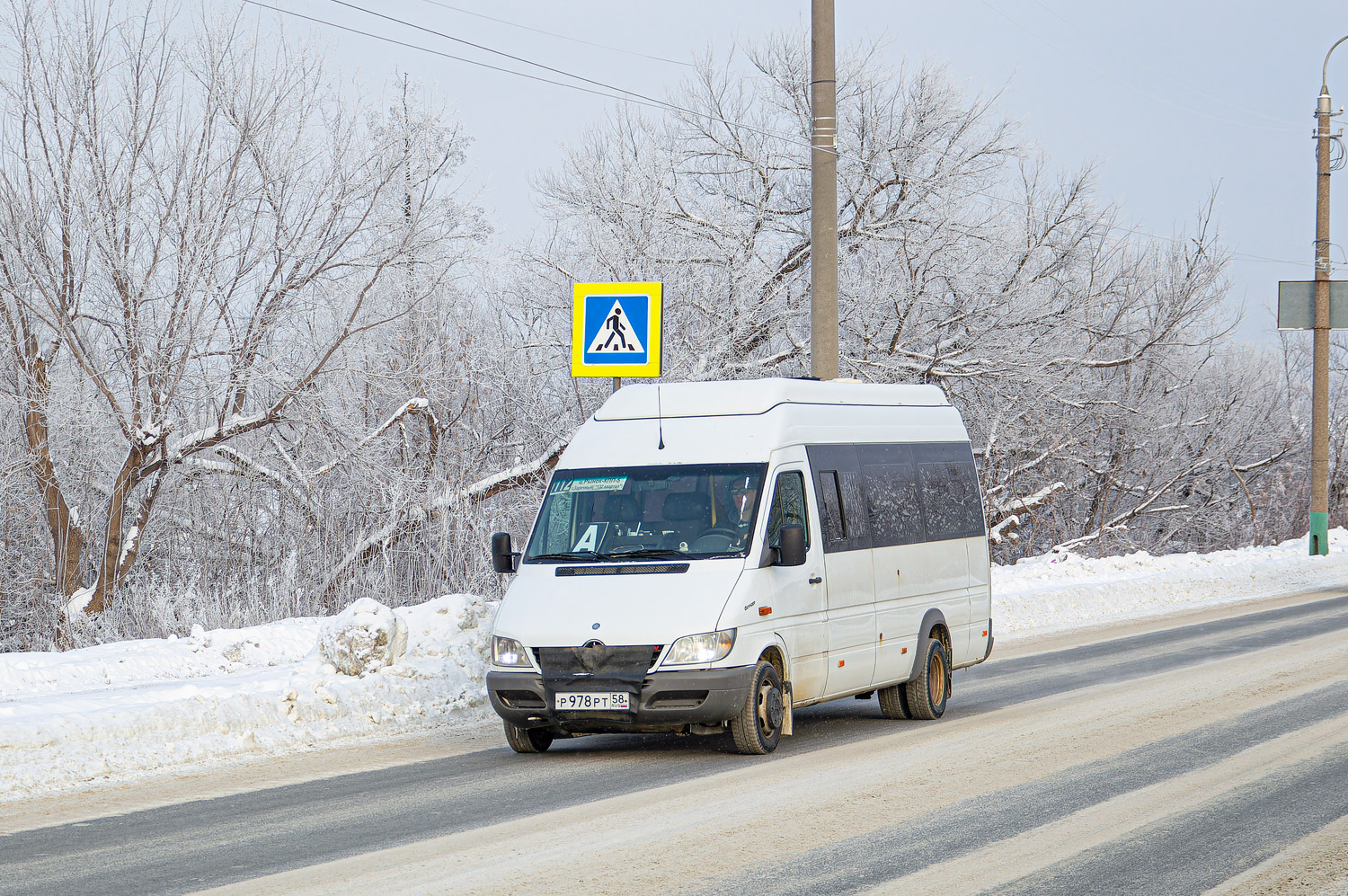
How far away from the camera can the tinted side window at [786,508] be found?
385 inches

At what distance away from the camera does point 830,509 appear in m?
10.5

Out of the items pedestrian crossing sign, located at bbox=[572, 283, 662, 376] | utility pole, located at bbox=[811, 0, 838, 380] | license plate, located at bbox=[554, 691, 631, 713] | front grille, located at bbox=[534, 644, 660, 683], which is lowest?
license plate, located at bbox=[554, 691, 631, 713]

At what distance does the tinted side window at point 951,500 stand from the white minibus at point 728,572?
5cm

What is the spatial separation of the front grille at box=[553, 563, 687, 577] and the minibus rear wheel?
3.70ft

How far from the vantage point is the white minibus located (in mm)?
9047

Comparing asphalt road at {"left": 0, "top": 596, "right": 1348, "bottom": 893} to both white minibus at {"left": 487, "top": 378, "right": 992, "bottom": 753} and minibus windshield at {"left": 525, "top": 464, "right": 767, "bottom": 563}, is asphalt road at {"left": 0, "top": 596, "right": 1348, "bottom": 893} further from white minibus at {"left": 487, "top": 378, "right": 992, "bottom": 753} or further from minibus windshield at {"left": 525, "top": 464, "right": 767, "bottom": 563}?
minibus windshield at {"left": 525, "top": 464, "right": 767, "bottom": 563}

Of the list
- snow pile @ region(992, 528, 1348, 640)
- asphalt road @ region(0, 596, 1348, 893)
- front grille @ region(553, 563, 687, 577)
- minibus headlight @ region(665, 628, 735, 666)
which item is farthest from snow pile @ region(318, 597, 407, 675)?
snow pile @ region(992, 528, 1348, 640)

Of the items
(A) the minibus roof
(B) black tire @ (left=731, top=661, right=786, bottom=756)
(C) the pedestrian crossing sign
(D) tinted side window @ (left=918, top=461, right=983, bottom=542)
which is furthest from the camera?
(C) the pedestrian crossing sign

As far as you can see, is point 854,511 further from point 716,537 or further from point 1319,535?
point 1319,535

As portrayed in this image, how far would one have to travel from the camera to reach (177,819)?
7.52 meters

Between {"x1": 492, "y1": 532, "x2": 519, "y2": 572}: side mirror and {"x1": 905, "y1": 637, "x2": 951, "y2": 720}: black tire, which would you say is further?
{"x1": 905, "y1": 637, "x2": 951, "y2": 720}: black tire

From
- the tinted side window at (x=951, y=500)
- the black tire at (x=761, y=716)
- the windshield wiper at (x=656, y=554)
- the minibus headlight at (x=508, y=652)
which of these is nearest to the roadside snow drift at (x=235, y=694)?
the minibus headlight at (x=508, y=652)

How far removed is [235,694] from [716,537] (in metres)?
3.74

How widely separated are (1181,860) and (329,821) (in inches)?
168
